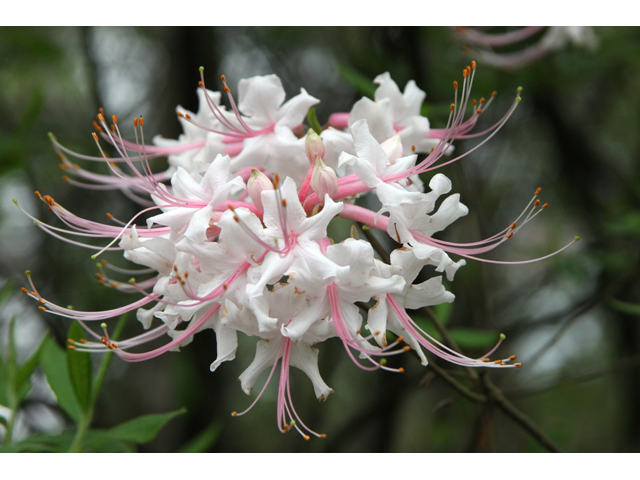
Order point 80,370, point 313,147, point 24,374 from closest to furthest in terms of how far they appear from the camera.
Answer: point 313,147, point 80,370, point 24,374

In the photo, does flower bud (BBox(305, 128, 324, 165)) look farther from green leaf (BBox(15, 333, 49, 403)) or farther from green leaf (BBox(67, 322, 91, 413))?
green leaf (BBox(15, 333, 49, 403))

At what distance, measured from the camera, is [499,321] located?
3273 millimetres

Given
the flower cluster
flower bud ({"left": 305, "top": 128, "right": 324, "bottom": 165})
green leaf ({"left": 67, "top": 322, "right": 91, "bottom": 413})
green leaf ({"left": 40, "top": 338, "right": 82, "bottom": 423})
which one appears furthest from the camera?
green leaf ({"left": 40, "top": 338, "right": 82, "bottom": 423})

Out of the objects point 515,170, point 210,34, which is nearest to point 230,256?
point 210,34

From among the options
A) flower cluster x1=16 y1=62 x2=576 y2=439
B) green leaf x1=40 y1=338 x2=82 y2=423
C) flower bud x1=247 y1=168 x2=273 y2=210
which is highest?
flower bud x1=247 y1=168 x2=273 y2=210

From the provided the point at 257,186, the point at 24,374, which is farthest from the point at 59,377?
the point at 257,186

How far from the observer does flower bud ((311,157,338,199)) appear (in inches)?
47.5

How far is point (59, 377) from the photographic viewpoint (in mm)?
1825

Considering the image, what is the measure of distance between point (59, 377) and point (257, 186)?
1.09 m

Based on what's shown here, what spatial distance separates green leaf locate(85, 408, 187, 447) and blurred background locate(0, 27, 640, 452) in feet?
3.01

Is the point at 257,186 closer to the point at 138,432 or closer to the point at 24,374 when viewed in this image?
the point at 138,432

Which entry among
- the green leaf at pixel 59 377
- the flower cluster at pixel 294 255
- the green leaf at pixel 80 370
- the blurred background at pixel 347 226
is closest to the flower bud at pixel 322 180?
the flower cluster at pixel 294 255

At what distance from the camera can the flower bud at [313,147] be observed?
1298mm

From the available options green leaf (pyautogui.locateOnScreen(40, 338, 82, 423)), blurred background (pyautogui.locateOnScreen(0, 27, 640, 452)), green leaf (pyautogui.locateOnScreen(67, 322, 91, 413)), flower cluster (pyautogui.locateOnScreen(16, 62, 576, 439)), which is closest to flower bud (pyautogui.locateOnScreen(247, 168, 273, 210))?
flower cluster (pyautogui.locateOnScreen(16, 62, 576, 439))
